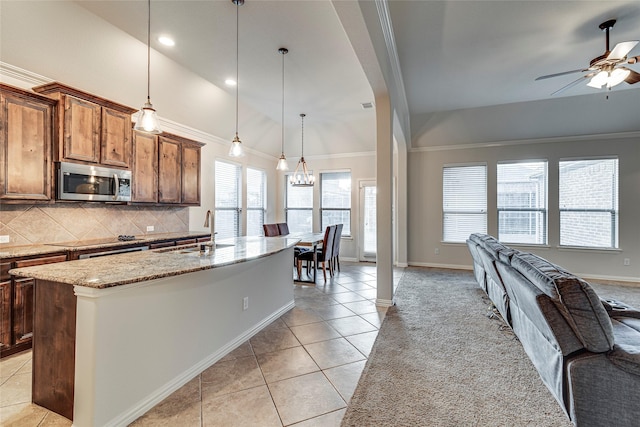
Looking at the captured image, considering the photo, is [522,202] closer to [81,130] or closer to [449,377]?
[449,377]

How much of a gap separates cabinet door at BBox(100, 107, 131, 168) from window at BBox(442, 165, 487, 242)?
5972 mm

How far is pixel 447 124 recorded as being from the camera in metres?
→ 5.96

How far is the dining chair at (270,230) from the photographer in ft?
18.5

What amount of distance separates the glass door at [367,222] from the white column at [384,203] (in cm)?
332

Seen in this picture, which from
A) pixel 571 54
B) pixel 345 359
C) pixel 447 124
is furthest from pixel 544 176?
pixel 345 359

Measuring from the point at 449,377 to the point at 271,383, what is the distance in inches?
54.5

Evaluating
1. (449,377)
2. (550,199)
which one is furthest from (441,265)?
(449,377)

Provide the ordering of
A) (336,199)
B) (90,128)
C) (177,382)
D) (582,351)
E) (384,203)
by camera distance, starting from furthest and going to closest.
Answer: (336,199), (384,203), (90,128), (177,382), (582,351)

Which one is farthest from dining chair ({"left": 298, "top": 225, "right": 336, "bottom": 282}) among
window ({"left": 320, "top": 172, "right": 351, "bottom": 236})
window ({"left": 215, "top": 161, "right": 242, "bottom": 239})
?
window ({"left": 320, "top": 172, "right": 351, "bottom": 236})

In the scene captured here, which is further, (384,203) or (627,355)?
(384,203)

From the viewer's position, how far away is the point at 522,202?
5.98 meters

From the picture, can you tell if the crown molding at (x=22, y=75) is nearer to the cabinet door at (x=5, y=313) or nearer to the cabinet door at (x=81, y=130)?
the cabinet door at (x=81, y=130)

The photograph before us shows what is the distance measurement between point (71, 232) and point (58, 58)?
1884mm

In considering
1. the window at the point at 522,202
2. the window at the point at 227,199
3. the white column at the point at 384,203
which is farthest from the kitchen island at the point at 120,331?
the window at the point at 522,202
